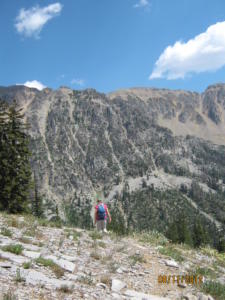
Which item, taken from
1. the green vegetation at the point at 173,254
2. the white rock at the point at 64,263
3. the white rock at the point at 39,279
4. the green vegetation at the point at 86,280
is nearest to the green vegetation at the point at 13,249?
the white rock at the point at 64,263

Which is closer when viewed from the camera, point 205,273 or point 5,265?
point 5,265

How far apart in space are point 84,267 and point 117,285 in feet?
5.72

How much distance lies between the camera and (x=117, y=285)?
8.77 meters

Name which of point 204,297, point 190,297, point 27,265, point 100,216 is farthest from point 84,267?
point 100,216

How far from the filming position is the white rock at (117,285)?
8.50 m

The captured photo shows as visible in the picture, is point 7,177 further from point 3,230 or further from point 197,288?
point 197,288

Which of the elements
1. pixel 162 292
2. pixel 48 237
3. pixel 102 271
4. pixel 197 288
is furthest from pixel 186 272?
pixel 48 237

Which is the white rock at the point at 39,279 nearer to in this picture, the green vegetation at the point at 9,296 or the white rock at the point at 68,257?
the green vegetation at the point at 9,296

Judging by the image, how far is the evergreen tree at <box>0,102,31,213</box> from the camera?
30.7m

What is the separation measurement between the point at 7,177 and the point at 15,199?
2861 mm

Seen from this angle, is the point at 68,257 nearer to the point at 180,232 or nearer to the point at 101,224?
the point at 101,224

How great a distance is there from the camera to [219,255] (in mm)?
16594

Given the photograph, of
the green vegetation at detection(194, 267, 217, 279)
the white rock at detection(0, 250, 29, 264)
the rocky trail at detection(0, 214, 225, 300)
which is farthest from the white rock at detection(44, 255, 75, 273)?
the green vegetation at detection(194, 267, 217, 279)

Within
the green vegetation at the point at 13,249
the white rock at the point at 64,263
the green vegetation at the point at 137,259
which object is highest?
the green vegetation at the point at 13,249
